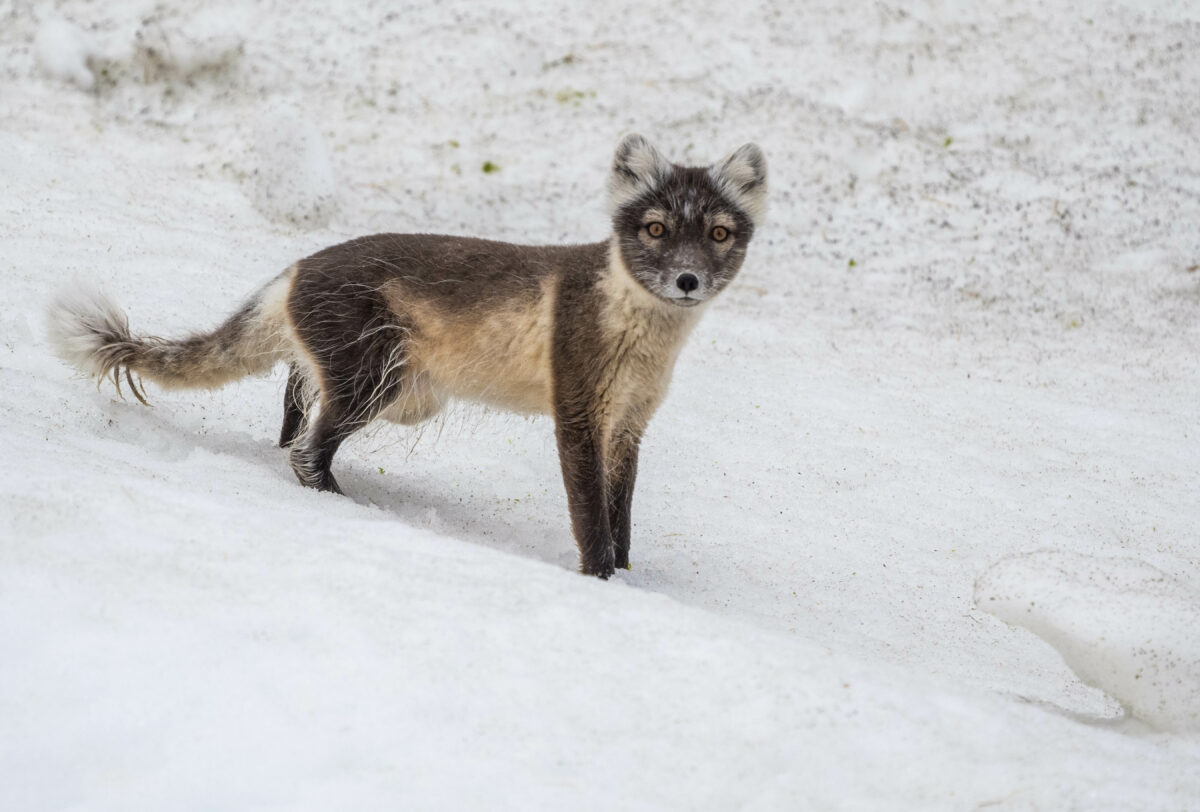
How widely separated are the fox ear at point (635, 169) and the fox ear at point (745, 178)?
0.26 m

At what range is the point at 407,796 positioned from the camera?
228 centimetres

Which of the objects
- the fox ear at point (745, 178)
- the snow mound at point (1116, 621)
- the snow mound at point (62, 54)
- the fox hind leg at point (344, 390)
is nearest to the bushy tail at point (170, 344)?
the fox hind leg at point (344, 390)

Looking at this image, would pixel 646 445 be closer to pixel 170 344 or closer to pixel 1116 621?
pixel 170 344

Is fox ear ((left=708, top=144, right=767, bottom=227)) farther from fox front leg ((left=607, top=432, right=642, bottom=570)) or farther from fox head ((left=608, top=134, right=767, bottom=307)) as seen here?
fox front leg ((left=607, top=432, right=642, bottom=570))

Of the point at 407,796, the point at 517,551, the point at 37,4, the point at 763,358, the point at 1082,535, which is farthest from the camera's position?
the point at 37,4

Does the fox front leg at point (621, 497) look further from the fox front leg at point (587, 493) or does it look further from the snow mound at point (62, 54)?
the snow mound at point (62, 54)

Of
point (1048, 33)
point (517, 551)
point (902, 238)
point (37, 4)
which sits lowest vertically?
point (517, 551)

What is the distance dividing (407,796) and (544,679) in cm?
51

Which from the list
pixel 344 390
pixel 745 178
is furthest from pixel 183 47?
pixel 745 178

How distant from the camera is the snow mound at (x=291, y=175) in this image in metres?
7.89

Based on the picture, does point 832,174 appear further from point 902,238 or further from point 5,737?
point 5,737

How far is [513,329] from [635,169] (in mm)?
912

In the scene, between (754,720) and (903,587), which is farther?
(903,587)

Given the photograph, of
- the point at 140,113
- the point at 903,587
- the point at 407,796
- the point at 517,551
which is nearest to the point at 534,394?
the point at 517,551
